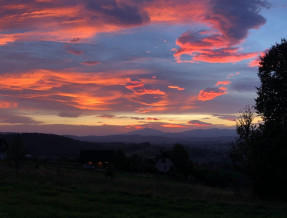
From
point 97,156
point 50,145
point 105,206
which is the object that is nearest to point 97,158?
point 97,156

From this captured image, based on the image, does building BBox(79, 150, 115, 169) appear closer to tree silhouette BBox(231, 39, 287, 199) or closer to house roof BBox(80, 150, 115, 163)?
house roof BBox(80, 150, 115, 163)

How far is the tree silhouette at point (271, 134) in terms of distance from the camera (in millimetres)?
27953

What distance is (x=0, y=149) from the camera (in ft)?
313

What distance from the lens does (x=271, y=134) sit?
95.6 feet

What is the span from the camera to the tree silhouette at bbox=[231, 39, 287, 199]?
2795cm

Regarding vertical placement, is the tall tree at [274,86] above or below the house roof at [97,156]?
above

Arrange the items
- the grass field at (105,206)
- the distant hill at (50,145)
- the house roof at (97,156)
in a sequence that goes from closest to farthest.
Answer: the grass field at (105,206) < the house roof at (97,156) < the distant hill at (50,145)

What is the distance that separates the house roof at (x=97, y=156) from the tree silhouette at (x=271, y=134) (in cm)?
6897

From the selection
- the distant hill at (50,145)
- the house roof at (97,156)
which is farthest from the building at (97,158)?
the distant hill at (50,145)

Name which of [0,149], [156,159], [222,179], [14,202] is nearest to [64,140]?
[0,149]

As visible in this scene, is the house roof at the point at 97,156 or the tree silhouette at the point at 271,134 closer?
the tree silhouette at the point at 271,134

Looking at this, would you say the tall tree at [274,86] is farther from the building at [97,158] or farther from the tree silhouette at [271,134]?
the building at [97,158]

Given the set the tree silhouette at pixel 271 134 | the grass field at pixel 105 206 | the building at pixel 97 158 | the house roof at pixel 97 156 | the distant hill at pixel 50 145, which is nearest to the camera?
the grass field at pixel 105 206

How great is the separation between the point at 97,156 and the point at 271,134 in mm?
75567
